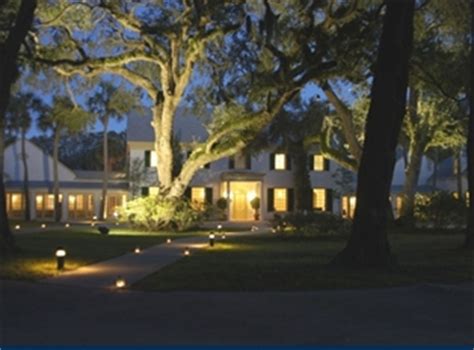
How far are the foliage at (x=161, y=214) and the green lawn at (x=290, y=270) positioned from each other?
33.1 feet

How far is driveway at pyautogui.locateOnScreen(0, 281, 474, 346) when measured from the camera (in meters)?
8.10

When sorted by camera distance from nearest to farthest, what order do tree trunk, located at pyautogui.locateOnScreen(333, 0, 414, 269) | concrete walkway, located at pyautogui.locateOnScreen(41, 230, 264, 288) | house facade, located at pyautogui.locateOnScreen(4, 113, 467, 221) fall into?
concrete walkway, located at pyautogui.locateOnScreen(41, 230, 264, 288) < tree trunk, located at pyautogui.locateOnScreen(333, 0, 414, 269) < house facade, located at pyautogui.locateOnScreen(4, 113, 467, 221)

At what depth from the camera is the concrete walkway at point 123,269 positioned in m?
13.2

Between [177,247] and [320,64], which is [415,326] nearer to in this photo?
[177,247]

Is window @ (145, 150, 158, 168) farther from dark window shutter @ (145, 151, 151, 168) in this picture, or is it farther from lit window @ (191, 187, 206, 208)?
lit window @ (191, 187, 206, 208)

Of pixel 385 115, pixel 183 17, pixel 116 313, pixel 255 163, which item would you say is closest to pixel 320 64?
pixel 183 17

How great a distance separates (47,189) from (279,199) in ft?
52.7

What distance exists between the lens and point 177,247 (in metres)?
22.6

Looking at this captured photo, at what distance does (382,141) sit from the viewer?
48.5 feet

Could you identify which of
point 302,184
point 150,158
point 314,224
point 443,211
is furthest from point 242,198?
point 314,224

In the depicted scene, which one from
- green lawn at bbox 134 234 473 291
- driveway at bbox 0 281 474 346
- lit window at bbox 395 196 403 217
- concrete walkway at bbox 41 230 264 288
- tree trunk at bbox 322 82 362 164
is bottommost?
driveway at bbox 0 281 474 346

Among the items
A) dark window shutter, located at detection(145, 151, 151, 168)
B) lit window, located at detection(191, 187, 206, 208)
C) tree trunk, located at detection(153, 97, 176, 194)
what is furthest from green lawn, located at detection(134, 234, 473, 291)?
dark window shutter, located at detection(145, 151, 151, 168)

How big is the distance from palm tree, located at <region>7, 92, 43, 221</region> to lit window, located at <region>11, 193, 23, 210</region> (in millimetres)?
2214

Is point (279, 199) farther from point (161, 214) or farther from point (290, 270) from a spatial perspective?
point (290, 270)
